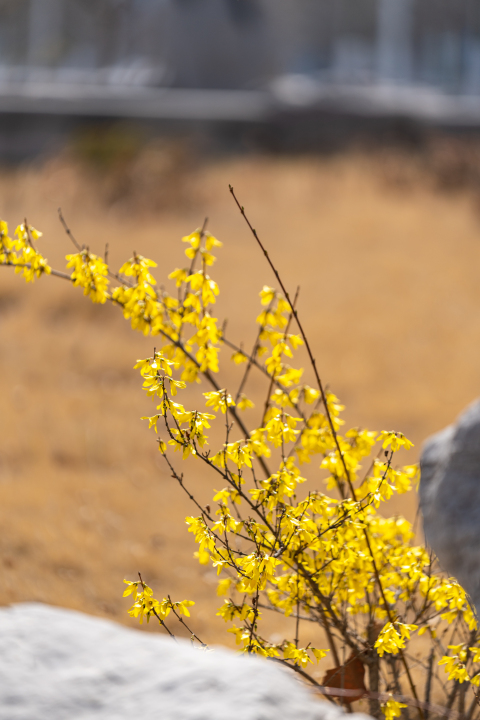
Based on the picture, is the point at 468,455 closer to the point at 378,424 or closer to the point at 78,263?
the point at 78,263

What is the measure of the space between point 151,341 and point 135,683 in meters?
4.94

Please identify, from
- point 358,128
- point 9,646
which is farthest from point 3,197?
point 9,646

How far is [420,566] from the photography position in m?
1.83

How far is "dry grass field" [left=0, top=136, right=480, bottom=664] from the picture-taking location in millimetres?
3293

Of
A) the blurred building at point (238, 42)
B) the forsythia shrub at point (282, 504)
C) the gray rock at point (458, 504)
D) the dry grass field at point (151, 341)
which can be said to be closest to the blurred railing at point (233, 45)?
the blurred building at point (238, 42)

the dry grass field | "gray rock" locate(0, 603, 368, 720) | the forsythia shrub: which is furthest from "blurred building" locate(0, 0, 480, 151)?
"gray rock" locate(0, 603, 368, 720)

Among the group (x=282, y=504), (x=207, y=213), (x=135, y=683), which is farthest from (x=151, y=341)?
(x=135, y=683)

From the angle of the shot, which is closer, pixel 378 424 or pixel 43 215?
pixel 378 424

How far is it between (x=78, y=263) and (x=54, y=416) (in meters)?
2.99

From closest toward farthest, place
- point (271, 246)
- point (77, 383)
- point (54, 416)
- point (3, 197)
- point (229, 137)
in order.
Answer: point (54, 416), point (77, 383), point (271, 246), point (3, 197), point (229, 137)

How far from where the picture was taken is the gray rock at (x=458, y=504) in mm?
1701

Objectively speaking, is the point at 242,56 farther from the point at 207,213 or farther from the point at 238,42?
the point at 207,213

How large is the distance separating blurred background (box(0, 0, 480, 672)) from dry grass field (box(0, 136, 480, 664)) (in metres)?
0.02

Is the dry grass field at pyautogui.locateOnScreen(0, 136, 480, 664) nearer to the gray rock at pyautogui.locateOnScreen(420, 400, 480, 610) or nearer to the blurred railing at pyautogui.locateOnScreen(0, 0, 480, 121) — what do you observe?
the gray rock at pyautogui.locateOnScreen(420, 400, 480, 610)
